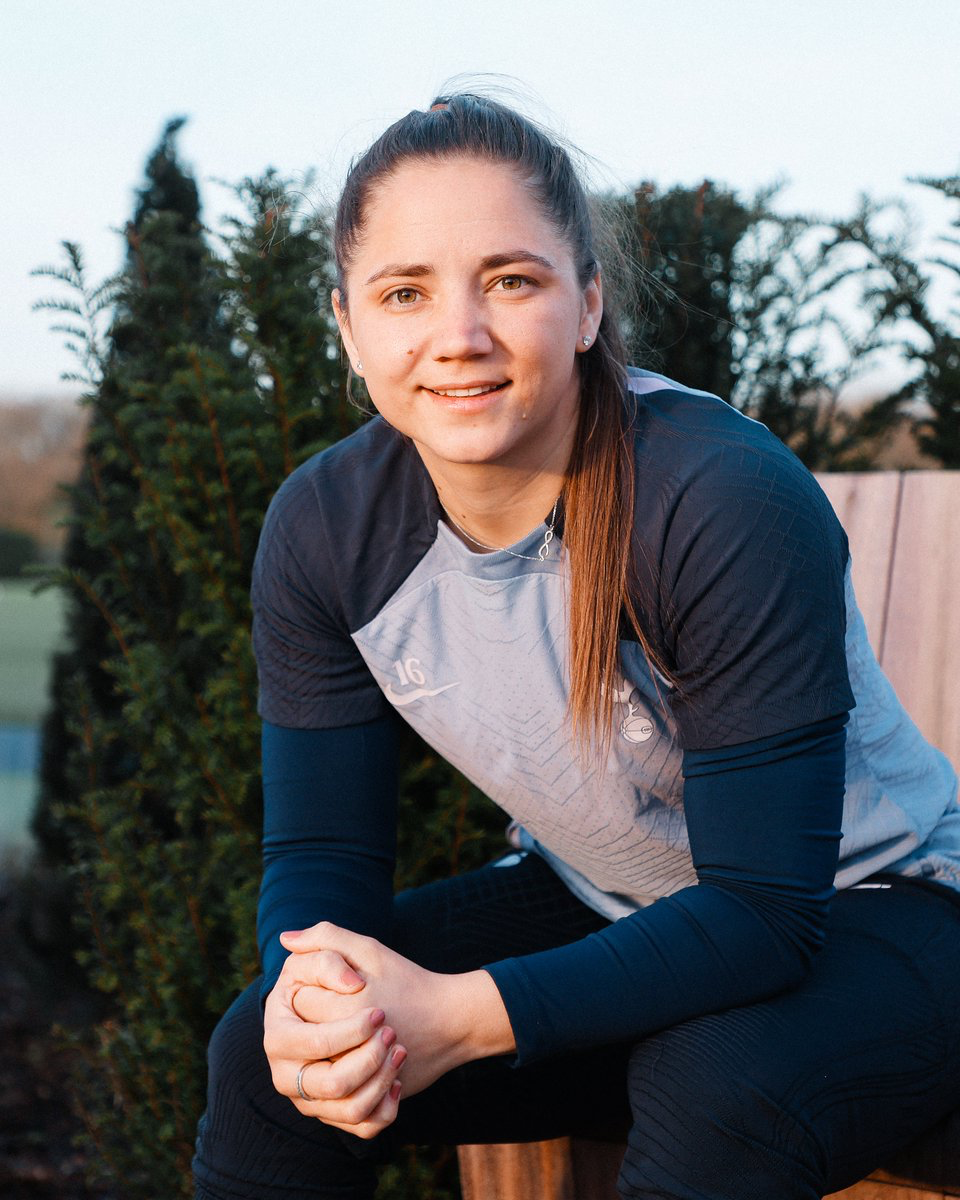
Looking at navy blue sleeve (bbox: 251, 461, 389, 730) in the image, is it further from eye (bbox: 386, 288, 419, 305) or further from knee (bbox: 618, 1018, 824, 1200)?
knee (bbox: 618, 1018, 824, 1200)

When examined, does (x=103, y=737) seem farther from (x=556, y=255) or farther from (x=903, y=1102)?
(x=903, y=1102)

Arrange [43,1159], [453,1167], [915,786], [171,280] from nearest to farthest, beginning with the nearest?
[915,786]
[453,1167]
[171,280]
[43,1159]

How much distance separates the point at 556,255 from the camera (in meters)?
1.49

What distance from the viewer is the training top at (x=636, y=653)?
1354 millimetres

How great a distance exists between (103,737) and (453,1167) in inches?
41.2

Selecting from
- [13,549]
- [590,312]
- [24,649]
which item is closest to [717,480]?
[590,312]

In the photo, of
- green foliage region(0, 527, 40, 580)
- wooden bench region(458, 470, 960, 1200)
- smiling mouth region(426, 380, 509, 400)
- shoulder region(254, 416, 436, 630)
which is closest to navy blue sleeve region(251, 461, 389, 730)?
shoulder region(254, 416, 436, 630)

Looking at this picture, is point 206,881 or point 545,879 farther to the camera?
point 206,881

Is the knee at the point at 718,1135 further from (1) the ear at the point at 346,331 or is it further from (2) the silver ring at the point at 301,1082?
(1) the ear at the point at 346,331

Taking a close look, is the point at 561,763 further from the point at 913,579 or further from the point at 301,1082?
the point at 913,579

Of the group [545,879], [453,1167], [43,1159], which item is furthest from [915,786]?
[43,1159]

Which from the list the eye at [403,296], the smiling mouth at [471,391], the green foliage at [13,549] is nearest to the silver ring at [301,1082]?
the smiling mouth at [471,391]

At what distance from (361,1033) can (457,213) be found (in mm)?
912

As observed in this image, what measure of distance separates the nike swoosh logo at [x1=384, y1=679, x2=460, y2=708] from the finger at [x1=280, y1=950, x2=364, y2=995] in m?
0.36
